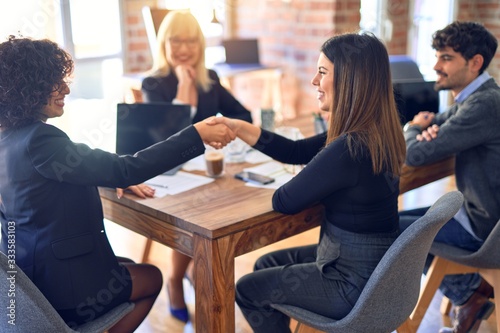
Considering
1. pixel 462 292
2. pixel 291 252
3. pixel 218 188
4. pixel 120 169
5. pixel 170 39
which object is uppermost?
pixel 170 39

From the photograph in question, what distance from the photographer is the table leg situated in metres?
1.68

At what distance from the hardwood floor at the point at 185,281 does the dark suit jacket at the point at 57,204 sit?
83 cm

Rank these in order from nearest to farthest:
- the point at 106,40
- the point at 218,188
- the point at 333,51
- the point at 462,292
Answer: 1. the point at 333,51
2. the point at 218,188
3. the point at 462,292
4. the point at 106,40

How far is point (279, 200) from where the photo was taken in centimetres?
176

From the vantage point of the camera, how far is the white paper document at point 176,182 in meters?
1.99

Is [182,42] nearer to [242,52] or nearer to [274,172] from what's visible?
[274,172]

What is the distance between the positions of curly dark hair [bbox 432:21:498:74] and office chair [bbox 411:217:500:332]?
0.70 meters

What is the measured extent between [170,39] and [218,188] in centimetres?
115

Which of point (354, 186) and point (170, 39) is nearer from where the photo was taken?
point (354, 186)

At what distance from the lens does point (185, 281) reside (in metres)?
2.80

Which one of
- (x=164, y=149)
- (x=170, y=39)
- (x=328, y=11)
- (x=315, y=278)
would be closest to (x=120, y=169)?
(x=164, y=149)

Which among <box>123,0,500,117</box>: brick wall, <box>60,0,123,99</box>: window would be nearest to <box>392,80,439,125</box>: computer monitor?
<box>123,0,500,117</box>: brick wall

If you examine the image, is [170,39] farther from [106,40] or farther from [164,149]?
[106,40]

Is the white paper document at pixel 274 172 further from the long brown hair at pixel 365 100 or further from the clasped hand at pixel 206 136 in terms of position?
the long brown hair at pixel 365 100
